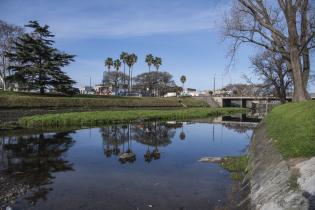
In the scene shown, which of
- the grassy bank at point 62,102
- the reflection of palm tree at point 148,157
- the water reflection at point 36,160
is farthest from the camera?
the grassy bank at point 62,102

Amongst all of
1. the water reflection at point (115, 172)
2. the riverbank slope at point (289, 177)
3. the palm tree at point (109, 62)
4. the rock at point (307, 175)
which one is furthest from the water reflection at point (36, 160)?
the palm tree at point (109, 62)

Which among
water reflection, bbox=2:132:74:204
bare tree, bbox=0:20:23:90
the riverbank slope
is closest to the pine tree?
bare tree, bbox=0:20:23:90

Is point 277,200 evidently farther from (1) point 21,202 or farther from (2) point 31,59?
(2) point 31,59

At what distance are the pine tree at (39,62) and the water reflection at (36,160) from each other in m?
37.2

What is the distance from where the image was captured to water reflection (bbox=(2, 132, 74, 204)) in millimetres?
11717

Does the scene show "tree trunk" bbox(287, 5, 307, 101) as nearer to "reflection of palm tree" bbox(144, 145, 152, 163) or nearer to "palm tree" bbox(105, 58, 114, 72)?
"reflection of palm tree" bbox(144, 145, 152, 163)

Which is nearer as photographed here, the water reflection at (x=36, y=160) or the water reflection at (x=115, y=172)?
the water reflection at (x=115, y=172)

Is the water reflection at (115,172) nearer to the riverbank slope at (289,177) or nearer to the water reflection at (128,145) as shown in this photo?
the water reflection at (128,145)

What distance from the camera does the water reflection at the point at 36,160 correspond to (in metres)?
11.7

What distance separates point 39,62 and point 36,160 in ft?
162

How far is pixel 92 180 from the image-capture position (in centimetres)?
1238

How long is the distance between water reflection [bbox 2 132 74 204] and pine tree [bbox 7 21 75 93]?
122 feet

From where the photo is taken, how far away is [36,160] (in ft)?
52.9

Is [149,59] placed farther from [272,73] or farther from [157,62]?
[272,73]
